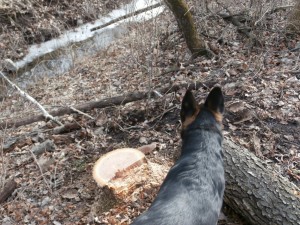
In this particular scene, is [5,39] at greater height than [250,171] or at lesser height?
greater

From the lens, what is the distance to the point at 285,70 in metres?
6.22

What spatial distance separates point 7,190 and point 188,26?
4.77 meters

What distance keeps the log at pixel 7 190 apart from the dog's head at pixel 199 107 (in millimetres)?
2595

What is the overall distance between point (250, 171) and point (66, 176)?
8.21 ft

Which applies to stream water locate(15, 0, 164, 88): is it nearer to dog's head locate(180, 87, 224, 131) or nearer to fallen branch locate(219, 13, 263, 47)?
fallen branch locate(219, 13, 263, 47)

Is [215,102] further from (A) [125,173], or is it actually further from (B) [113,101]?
(B) [113,101]

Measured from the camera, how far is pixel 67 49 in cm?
1148

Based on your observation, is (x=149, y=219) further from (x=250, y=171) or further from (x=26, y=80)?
(x=26, y=80)

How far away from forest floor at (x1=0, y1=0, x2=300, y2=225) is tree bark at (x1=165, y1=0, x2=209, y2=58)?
0.30 meters

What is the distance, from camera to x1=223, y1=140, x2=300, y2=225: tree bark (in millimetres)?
3467

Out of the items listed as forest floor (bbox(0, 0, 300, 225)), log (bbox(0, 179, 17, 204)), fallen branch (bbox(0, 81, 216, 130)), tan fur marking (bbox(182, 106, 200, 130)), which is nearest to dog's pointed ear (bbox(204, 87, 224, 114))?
tan fur marking (bbox(182, 106, 200, 130))

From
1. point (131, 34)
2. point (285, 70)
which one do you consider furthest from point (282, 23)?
point (131, 34)

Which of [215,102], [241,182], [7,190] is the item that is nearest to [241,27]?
[215,102]

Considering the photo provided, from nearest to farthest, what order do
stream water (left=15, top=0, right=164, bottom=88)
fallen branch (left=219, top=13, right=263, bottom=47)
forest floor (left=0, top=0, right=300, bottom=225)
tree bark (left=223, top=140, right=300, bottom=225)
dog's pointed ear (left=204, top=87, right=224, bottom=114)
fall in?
tree bark (left=223, top=140, right=300, bottom=225) → dog's pointed ear (left=204, top=87, right=224, bottom=114) → forest floor (left=0, top=0, right=300, bottom=225) → fallen branch (left=219, top=13, right=263, bottom=47) → stream water (left=15, top=0, right=164, bottom=88)
